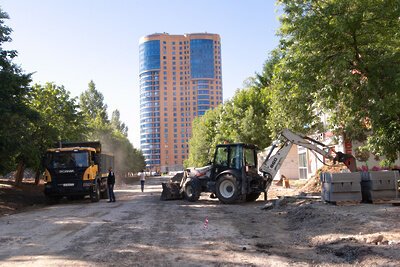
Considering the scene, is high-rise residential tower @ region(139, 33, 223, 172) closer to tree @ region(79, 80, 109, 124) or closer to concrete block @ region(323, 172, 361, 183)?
tree @ region(79, 80, 109, 124)

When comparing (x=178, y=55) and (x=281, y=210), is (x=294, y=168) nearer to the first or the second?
(x=281, y=210)

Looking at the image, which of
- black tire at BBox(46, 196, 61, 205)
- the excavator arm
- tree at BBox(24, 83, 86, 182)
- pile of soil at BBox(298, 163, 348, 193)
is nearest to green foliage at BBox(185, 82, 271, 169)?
pile of soil at BBox(298, 163, 348, 193)

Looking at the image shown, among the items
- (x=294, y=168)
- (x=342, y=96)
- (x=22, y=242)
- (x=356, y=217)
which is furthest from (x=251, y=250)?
(x=294, y=168)

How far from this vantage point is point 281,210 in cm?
1246

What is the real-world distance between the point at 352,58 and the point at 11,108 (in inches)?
560

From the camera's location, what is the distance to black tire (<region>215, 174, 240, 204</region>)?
48.4 feet

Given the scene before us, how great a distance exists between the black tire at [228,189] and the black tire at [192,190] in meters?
1.30

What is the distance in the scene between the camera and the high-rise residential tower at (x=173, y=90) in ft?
543

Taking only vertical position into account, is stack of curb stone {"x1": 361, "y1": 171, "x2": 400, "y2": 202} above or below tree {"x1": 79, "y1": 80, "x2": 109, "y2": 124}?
below

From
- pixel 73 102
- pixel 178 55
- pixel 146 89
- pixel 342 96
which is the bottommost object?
pixel 342 96

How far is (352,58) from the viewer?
12.0 metres

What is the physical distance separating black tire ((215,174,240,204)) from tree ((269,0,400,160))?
4284 millimetres

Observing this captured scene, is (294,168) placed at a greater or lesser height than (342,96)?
lesser

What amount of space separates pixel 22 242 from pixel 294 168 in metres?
32.7
